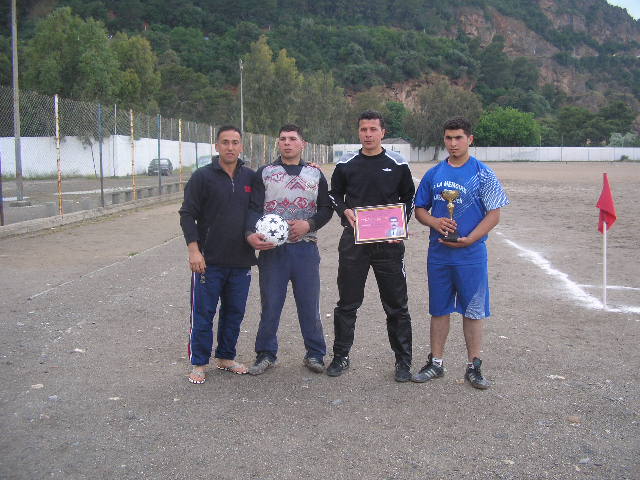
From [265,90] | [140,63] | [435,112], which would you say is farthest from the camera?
[435,112]

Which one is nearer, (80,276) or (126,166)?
(80,276)

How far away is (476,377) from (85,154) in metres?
19.3

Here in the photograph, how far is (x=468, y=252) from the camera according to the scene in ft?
17.0

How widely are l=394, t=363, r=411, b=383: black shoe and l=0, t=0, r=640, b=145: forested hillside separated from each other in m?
37.5

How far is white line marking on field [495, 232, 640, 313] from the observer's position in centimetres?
755

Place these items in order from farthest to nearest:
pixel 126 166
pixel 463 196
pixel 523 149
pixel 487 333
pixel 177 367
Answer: pixel 523 149, pixel 126 166, pixel 487 333, pixel 177 367, pixel 463 196

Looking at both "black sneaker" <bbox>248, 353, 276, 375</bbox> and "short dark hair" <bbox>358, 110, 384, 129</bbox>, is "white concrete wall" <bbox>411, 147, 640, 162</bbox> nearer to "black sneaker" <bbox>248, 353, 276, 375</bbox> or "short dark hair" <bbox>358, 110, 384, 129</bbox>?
"short dark hair" <bbox>358, 110, 384, 129</bbox>

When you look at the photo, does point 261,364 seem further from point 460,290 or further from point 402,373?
point 460,290

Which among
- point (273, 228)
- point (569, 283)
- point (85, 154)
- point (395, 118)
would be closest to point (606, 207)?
point (569, 283)

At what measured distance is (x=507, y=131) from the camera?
112 m

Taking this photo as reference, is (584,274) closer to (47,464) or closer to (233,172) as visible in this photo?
(233,172)

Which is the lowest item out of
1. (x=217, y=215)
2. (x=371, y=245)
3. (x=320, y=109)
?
(x=371, y=245)

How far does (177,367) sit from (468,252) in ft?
8.15

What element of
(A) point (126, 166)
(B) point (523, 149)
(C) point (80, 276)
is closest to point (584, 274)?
(C) point (80, 276)
